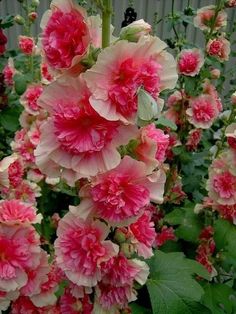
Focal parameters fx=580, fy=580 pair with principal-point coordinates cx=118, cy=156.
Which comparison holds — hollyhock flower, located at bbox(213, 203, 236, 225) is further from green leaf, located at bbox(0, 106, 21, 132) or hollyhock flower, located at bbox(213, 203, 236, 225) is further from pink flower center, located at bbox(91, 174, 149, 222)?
green leaf, located at bbox(0, 106, 21, 132)

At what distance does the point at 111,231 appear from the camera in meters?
1.22

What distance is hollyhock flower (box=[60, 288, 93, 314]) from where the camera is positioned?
1256 millimetres

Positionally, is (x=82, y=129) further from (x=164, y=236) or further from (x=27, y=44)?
(x=27, y=44)

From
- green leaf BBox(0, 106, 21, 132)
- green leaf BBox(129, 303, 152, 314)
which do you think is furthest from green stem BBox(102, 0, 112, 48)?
green leaf BBox(0, 106, 21, 132)

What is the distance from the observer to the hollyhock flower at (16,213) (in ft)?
3.89

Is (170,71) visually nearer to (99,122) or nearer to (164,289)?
(99,122)

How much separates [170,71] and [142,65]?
8cm

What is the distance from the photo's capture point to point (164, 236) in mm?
1853

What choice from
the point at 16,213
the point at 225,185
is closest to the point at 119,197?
the point at 16,213

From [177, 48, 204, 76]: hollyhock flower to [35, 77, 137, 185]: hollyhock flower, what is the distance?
1.00 m

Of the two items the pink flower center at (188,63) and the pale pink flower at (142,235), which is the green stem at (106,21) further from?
the pink flower center at (188,63)

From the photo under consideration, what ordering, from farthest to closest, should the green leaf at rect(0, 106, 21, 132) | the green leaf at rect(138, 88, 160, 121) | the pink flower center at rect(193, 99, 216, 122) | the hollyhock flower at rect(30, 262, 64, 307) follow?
1. the green leaf at rect(0, 106, 21, 132)
2. the pink flower center at rect(193, 99, 216, 122)
3. the hollyhock flower at rect(30, 262, 64, 307)
4. the green leaf at rect(138, 88, 160, 121)

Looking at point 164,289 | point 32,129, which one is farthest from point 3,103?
point 164,289

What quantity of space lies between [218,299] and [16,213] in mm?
748
